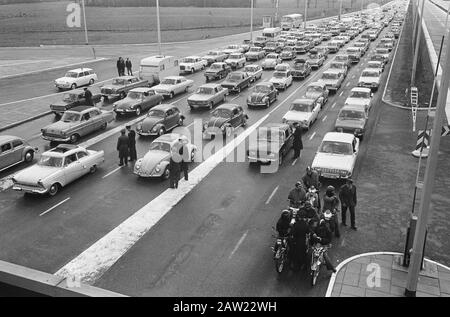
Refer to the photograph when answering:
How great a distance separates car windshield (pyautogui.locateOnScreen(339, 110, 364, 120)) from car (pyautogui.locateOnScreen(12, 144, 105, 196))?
1328cm

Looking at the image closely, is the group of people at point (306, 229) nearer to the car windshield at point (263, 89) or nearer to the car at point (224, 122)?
the car at point (224, 122)

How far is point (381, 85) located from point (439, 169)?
2023 centimetres

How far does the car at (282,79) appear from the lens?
36.4m

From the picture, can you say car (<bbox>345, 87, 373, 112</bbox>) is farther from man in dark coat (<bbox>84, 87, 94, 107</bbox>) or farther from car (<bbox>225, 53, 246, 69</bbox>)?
car (<bbox>225, 53, 246, 69</bbox>)

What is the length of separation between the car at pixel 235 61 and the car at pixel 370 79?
1405 centimetres

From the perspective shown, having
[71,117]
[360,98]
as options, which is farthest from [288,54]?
[71,117]

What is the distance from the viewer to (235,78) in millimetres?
36625

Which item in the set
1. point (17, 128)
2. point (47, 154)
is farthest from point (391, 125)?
point (17, 128)

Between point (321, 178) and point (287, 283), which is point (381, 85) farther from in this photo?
point (287, 283)

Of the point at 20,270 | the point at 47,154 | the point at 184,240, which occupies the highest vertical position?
the point at 20,270

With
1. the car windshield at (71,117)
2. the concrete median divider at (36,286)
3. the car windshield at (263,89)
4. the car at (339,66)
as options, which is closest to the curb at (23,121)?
the car windshield at (71,117)

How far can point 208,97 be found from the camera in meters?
30.3

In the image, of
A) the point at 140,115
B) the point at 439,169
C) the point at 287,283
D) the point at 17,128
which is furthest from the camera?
the point at 140,115
